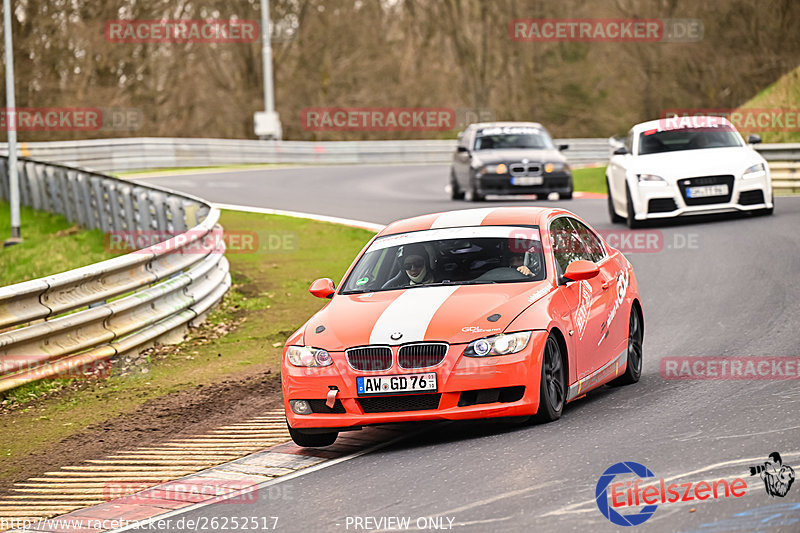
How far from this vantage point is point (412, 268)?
9.55 metres

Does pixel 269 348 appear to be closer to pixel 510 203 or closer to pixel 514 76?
pixel 510 203

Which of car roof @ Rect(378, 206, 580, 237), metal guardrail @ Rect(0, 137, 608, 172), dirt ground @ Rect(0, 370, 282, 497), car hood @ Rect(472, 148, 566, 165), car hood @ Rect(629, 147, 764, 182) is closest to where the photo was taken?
dirt ground @ Rect(0, 370, 282, 497)

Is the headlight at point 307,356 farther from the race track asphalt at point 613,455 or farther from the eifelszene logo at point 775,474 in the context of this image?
the eifelszene logo at point 775,474

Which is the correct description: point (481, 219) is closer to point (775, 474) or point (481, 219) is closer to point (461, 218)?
point (461, 218)

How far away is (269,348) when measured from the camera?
13281mm

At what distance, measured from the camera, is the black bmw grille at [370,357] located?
8289mm

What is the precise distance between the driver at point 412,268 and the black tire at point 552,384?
1.16m

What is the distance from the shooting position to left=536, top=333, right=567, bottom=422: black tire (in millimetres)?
8414

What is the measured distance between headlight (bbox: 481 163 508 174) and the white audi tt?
5.88 m

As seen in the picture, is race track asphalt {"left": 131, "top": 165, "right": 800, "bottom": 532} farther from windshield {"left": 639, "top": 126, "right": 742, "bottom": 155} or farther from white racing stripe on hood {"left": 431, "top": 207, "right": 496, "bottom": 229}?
windshield {"left": 639, "top": 126, "right": 742, "bottom": 155}

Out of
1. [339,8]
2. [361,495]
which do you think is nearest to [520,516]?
[361,495]

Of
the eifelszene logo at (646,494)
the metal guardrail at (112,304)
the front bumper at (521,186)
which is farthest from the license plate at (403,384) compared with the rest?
the front bumper at (521,186)

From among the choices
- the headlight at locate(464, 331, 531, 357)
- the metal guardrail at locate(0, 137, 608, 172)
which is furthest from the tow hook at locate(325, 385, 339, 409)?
the metal guardrail at locate(0, 137, 608, 172)

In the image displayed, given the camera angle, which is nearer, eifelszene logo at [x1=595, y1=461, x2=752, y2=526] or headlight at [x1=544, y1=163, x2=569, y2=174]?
eifelszene logo at [x1=595, y1=461, x2=752, y2=526]
